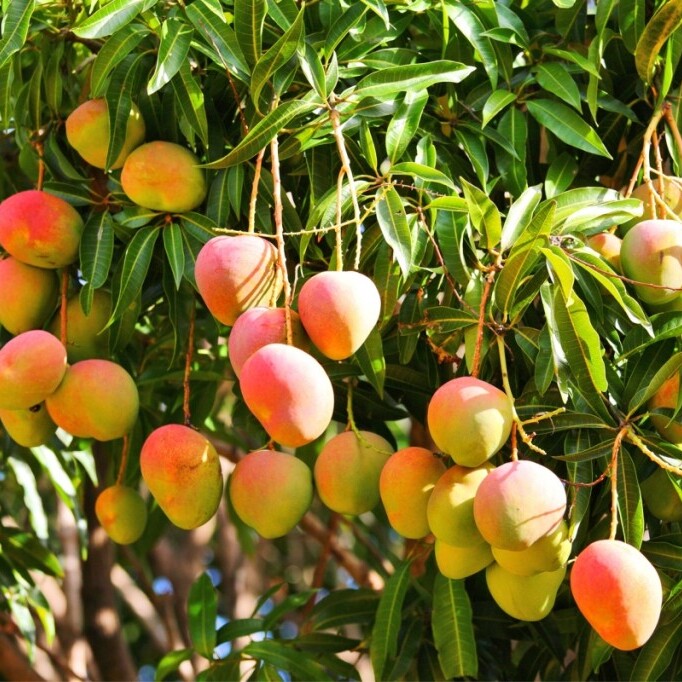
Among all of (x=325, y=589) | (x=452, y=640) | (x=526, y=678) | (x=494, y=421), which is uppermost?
(x=494, y=421)

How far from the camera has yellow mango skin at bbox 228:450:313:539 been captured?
1069 millimetres

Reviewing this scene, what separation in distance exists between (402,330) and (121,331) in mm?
341

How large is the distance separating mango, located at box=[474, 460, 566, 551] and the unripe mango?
3cm

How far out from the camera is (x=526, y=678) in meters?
1.48

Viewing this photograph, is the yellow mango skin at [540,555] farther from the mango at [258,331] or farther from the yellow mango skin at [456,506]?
the mango at [258,331]

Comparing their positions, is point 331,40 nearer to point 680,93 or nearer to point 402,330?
point 402,330

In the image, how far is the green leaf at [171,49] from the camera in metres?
1.04

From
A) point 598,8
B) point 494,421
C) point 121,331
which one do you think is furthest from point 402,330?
point 598,8

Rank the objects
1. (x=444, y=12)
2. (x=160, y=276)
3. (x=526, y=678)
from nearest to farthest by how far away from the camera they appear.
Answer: (x=444, y=12) < (x=160, y=276) < (x=526, y=678)

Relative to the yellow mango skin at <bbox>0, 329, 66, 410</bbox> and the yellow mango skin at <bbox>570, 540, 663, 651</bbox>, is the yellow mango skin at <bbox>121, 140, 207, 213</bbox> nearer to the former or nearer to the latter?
the yellow mango skin at <bbox>0, 329, 66, 410</bbox>

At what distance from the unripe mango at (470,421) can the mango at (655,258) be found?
0.24m

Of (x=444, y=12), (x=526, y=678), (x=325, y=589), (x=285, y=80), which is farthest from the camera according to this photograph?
(x=325, y=589)

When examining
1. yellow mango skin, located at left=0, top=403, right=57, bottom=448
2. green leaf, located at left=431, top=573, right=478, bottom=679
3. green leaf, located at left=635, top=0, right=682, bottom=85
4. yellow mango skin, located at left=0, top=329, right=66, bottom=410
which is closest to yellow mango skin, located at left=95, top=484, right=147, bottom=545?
yellow mango skin, located at left=0, top=403, right=57, bottom=448

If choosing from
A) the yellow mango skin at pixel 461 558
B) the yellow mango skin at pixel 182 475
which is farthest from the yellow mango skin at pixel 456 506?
the yellow mango skin at pixel 182 475
